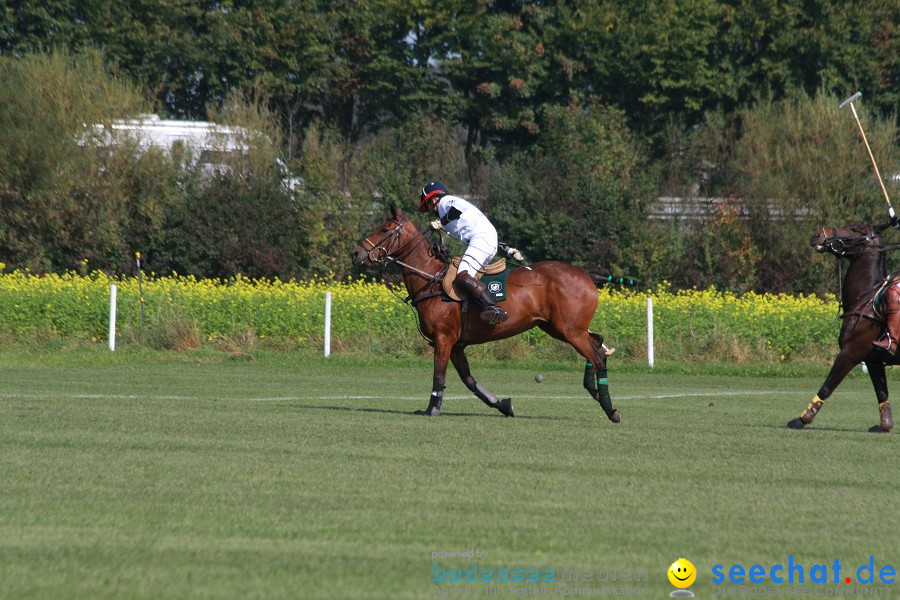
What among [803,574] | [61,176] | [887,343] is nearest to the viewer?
[803,574]

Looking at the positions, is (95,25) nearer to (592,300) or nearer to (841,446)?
(592,300)

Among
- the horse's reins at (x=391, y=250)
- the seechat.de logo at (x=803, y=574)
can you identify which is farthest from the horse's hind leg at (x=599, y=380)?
the seechat.de logo at (x=803, y=574)

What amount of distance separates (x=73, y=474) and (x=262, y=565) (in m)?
3.27

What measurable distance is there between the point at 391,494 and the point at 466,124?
5042 centimetres

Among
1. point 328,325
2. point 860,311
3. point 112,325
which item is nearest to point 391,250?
point 860,311

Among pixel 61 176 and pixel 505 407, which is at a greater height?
pixel 61 176

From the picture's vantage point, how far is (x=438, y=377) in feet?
50.5

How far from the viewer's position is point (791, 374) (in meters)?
27.9

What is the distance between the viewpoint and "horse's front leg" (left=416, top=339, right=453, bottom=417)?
49.9ft

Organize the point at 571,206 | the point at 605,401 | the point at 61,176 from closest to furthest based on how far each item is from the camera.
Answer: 1. the point at 605,401
2. the point at 61,176
3. the point at 571,206

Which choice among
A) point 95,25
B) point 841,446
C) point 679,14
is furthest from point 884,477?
point 95,25

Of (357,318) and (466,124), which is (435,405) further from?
(466,124)

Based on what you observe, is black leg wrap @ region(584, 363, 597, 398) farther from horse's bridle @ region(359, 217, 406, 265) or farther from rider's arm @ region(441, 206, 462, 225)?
horse's bridle @ region(359, 217, 406, 265)

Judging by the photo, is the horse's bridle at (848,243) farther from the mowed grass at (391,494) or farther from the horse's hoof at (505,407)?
the horse's hoof at (505,407)
